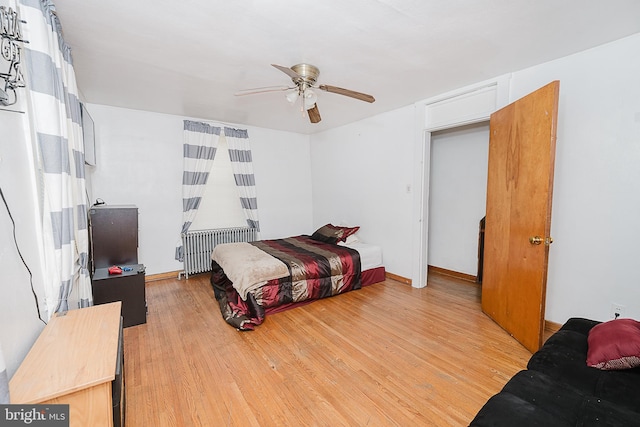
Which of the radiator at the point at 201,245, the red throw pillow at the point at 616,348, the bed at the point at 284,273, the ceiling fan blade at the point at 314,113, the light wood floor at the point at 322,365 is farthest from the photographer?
the radiator at the point at 201,245

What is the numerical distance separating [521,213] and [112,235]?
4097 millimetres

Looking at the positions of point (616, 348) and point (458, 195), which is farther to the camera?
point (458, 195)

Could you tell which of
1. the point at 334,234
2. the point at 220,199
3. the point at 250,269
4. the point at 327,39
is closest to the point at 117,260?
the point at 250,269

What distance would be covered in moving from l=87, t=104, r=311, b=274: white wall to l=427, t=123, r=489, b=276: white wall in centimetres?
307

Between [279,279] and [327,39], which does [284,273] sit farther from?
[327,39]

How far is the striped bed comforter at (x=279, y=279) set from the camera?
111 inches

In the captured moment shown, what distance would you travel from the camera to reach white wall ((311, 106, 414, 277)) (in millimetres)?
3816

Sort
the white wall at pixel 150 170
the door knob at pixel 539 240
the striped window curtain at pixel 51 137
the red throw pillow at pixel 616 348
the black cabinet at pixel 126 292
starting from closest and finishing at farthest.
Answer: the red throw pillow at pixel 616 348 < the striped window curtain at pixel 51 137 < the door knob at pixel 539 240 < the black cabinet at pixel 126 292 < the white wall at pixel 150 170

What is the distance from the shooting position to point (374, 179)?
14.0 feet

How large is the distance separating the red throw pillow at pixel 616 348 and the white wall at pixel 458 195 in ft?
8.59

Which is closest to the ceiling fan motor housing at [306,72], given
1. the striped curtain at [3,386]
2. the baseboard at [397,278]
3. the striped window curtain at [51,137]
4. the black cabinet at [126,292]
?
the striped window curtain at [51,137]

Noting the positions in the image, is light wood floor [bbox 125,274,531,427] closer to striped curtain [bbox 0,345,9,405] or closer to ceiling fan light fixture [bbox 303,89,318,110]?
striped curtain [bbox 0,345,9,405]

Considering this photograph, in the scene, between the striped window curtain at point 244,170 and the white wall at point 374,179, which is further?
the striped window curtain at point 244,170

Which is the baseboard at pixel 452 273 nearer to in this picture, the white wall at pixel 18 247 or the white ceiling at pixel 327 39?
the white ceiling at pixel 327 39
